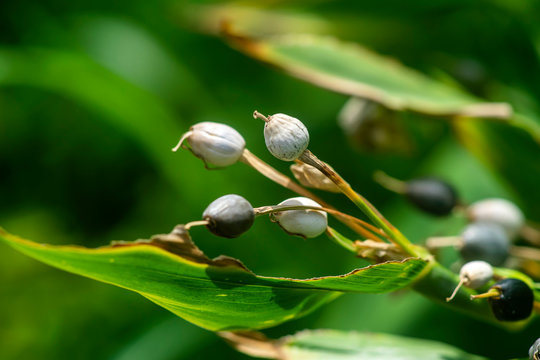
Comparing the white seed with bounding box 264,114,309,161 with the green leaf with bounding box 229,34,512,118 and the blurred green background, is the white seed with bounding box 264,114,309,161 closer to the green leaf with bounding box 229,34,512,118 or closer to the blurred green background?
the green leaf with bounding box 229,34,512,118

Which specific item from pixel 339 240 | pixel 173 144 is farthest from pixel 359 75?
pixel 173 144

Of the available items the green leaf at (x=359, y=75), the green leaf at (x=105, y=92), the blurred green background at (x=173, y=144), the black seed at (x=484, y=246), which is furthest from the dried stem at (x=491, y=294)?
the green leaf at (x=105, y=92)

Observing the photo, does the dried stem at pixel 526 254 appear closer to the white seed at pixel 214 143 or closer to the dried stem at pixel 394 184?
the dried stem at pixel 394 184

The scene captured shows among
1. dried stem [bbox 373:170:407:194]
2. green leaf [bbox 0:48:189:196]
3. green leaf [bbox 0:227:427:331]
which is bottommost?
green leaf [bbox 0:227:427:331]

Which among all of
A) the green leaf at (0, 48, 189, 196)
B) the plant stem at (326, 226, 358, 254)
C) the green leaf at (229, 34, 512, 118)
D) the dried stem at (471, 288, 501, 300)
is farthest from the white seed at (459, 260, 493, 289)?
the green leaf at (0, 48, 189, 196)

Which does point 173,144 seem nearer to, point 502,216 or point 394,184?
point 394,184
